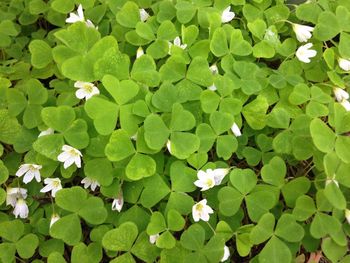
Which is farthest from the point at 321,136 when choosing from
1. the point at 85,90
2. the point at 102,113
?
the point at 85,90

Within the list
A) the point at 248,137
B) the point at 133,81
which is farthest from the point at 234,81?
the point at 133,81

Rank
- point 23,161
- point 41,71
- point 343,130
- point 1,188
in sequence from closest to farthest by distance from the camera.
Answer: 1. point 343,130
2. point 1,188
3. point 23,161
4. point 41,71

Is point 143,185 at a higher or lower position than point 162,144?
lower

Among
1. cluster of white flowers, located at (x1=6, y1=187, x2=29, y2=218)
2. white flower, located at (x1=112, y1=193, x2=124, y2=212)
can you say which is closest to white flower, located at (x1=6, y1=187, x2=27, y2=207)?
cluster of white flowers, located at (x1=6, y1=187, x2=29, y2=218)

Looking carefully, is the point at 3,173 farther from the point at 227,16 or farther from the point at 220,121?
the point at 227,16

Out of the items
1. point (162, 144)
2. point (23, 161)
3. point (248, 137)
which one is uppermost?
point (162, 144)

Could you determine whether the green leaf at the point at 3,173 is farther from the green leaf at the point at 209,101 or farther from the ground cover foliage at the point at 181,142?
the green leaf at the point at 209,101

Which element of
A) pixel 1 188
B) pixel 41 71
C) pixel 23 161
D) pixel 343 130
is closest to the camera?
pixel 343 130

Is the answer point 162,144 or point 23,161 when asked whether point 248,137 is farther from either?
point 23,161
